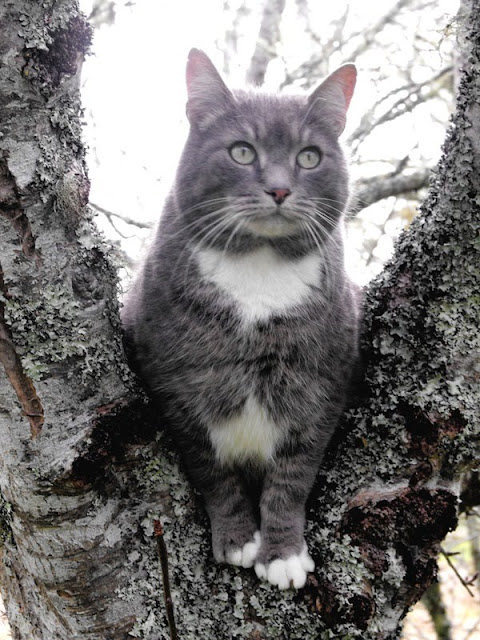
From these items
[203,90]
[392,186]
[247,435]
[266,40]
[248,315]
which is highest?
[266,40]

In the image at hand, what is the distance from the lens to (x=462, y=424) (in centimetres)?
157

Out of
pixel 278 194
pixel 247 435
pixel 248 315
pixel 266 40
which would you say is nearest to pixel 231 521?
pixel 247 435

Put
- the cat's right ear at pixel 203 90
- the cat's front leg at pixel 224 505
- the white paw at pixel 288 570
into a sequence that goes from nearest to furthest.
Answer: the white paw at pixel 288 570, the cat's front leg at pixel 224 505, the cat's right ear at pixel 203 90

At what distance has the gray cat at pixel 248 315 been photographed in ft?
5.86

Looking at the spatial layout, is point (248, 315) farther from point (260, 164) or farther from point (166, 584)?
point (166, 584)

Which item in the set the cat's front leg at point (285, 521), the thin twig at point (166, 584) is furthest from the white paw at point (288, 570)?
the thin twig at point (166, 584)

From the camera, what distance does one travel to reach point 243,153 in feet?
6.12

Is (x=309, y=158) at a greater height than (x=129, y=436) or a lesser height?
greater

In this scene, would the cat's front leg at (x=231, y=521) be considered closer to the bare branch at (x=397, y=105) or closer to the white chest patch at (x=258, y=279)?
the white chest patch at (x=258, y=279)

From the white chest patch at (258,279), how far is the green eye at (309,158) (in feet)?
1.01

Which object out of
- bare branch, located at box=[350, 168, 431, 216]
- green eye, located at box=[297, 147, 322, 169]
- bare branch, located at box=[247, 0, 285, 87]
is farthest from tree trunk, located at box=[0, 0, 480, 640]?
bare branch, located at box=[247, 0, 285, 87]

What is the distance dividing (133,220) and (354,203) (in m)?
1.52

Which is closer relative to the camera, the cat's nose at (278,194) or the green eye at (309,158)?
the cat's nose at (278,194)

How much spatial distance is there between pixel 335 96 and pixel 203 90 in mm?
443
